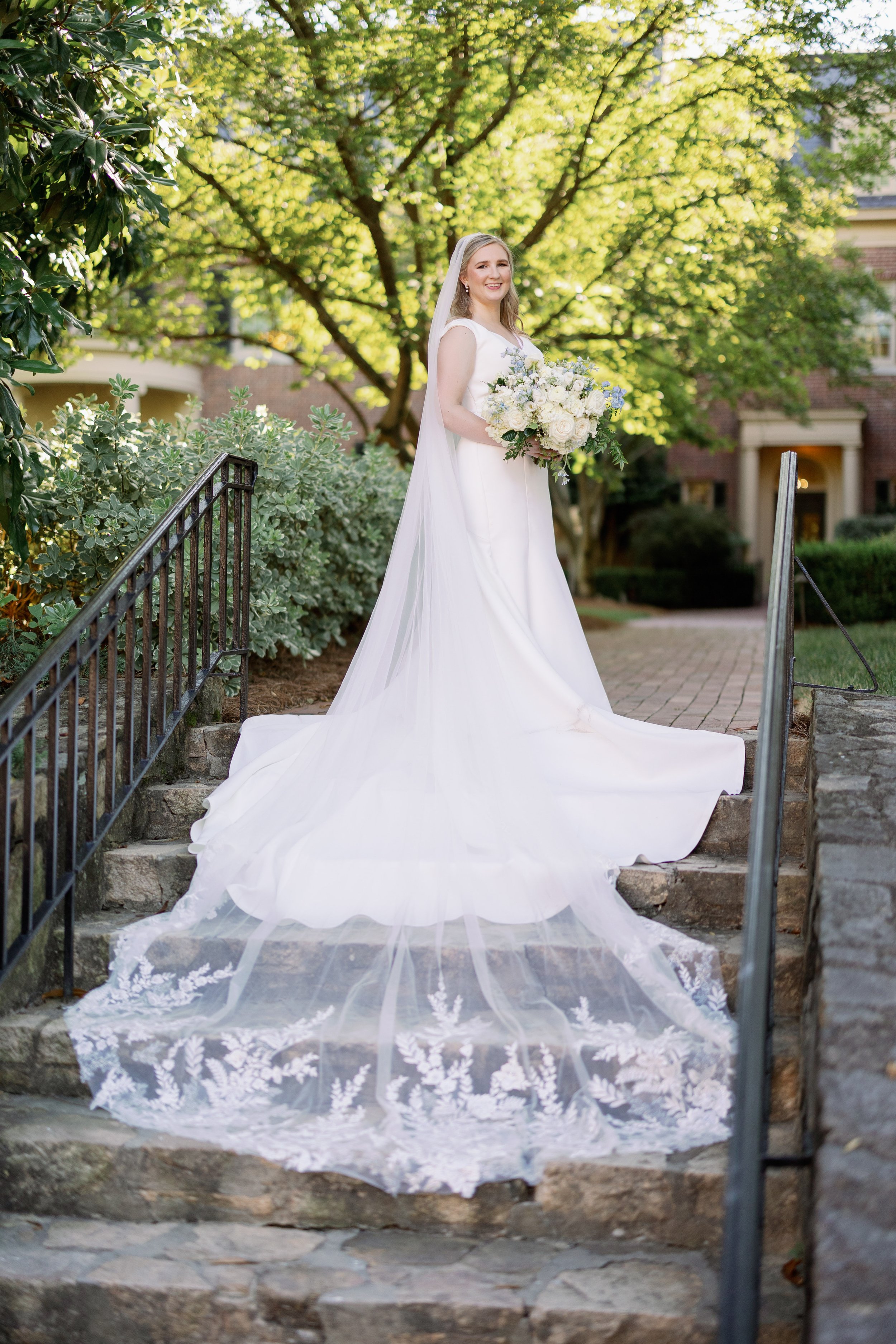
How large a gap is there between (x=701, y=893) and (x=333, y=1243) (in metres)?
1.53

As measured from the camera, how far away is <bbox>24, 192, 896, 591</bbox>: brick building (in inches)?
774

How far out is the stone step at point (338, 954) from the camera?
10.6 feet

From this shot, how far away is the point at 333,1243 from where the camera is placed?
276cm

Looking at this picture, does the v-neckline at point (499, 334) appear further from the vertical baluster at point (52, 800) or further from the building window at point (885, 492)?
the building window at point (885, 492)

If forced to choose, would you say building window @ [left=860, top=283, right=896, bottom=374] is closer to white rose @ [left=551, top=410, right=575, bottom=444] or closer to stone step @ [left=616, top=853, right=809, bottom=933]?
white rose @ [left=551, top=410, right=575, bottom=444]

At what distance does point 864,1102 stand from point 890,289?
23.2 m

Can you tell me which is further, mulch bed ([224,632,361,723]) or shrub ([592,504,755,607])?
shrub ([592,504,755,607])

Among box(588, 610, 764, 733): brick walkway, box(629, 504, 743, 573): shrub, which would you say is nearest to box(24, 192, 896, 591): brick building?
box(629, 504, 743, 573): shrub

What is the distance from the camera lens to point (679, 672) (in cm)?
809

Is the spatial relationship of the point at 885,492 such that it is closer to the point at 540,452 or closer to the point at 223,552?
the point at 540,452

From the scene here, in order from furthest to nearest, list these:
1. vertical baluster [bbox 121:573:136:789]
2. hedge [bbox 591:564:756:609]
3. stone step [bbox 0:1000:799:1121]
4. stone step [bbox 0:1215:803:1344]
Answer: hedge [bbox 591:564:756:609] < vertical baluster [bbox 121:573:136:789] < stone step [bbox 0:1000:799:1121] < stone step [bbox 0:1215:803:1344]

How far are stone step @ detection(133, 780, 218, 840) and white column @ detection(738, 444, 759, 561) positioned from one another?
19.8 m

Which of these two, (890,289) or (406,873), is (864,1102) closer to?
(406,873)

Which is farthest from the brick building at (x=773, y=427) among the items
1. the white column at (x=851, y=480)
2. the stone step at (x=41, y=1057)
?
the stone step at (x=41, y=1057)
